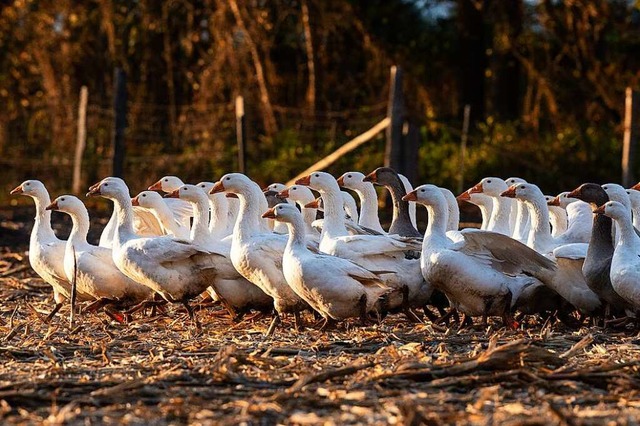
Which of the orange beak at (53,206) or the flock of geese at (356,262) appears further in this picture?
the orange beak at (53,206)

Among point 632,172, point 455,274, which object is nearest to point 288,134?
point 632,172

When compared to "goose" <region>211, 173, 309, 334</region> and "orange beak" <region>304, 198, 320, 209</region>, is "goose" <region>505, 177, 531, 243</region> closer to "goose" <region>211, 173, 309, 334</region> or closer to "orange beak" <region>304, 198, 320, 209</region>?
"orange beak" <region>304, 198, 320, 209</region>

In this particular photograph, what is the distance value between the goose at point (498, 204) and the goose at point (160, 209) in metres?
2.38

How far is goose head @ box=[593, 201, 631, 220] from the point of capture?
24.3 ft

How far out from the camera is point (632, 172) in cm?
1416

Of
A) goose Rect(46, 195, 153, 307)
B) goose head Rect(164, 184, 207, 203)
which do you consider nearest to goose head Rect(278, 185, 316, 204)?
goose head Rect(164, 184, 207, 203)

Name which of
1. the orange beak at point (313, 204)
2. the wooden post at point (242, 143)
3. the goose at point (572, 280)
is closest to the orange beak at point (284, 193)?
the orange beak at point (313, 204)

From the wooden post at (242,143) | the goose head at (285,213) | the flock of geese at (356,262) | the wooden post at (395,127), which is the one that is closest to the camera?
the flock of geese at (356,262)

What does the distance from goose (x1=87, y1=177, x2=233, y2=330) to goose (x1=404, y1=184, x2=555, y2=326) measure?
4.97 ft

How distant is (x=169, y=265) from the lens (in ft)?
26.3

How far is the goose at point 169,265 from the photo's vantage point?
26.1 ft

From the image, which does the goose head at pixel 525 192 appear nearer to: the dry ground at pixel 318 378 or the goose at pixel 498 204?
the goose at pixel 498 204

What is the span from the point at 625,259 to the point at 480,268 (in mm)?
981

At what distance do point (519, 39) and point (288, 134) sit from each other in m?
4.67
